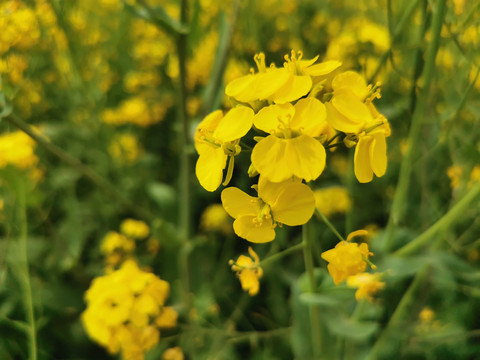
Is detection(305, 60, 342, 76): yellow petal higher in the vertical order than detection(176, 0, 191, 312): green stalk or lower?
lower

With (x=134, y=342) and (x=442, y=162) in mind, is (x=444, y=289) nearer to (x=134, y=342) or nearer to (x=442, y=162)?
(x=442, y=162)

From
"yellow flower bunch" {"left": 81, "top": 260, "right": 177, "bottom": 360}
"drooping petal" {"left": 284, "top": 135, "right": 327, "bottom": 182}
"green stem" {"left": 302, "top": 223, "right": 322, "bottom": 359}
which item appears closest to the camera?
"drooping petal" {"left": 284, "top": 135, "right": 327, "bottom": 182}

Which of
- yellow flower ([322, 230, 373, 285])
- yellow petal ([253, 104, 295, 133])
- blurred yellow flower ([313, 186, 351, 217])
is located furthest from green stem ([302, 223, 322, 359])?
blurred yellow flower ([313, 186, 351, 217])

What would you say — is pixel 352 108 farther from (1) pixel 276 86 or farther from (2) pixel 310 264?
(2) pixel 310 264

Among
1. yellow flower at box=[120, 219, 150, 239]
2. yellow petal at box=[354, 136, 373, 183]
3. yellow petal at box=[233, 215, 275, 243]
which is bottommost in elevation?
yellow petal at box=[233, 215, 275, 243]

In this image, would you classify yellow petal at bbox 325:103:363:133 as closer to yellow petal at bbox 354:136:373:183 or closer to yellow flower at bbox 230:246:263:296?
yellow petal at bbox 354:136:373:183

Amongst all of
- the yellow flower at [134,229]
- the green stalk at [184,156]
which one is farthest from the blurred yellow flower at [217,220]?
the yellow flower at [134,229]

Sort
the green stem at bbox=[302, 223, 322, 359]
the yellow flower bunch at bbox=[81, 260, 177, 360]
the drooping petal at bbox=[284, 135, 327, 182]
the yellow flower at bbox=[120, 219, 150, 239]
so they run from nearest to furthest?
the drooping petal at bbox=[284, 135, 327, 182] → the green stem at bbox=[302, 223, 322, 359] → the yellow flower bunch at bbox=[81, 260, 177, 360] → the yellow flower at bbox=[120, 219, 150, 239]

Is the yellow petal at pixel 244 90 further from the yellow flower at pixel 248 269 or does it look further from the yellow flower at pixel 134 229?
the yellow flower at pixel 134 229

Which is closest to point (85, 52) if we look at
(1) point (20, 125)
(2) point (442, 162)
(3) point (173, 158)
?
(3) point (173, 158)
